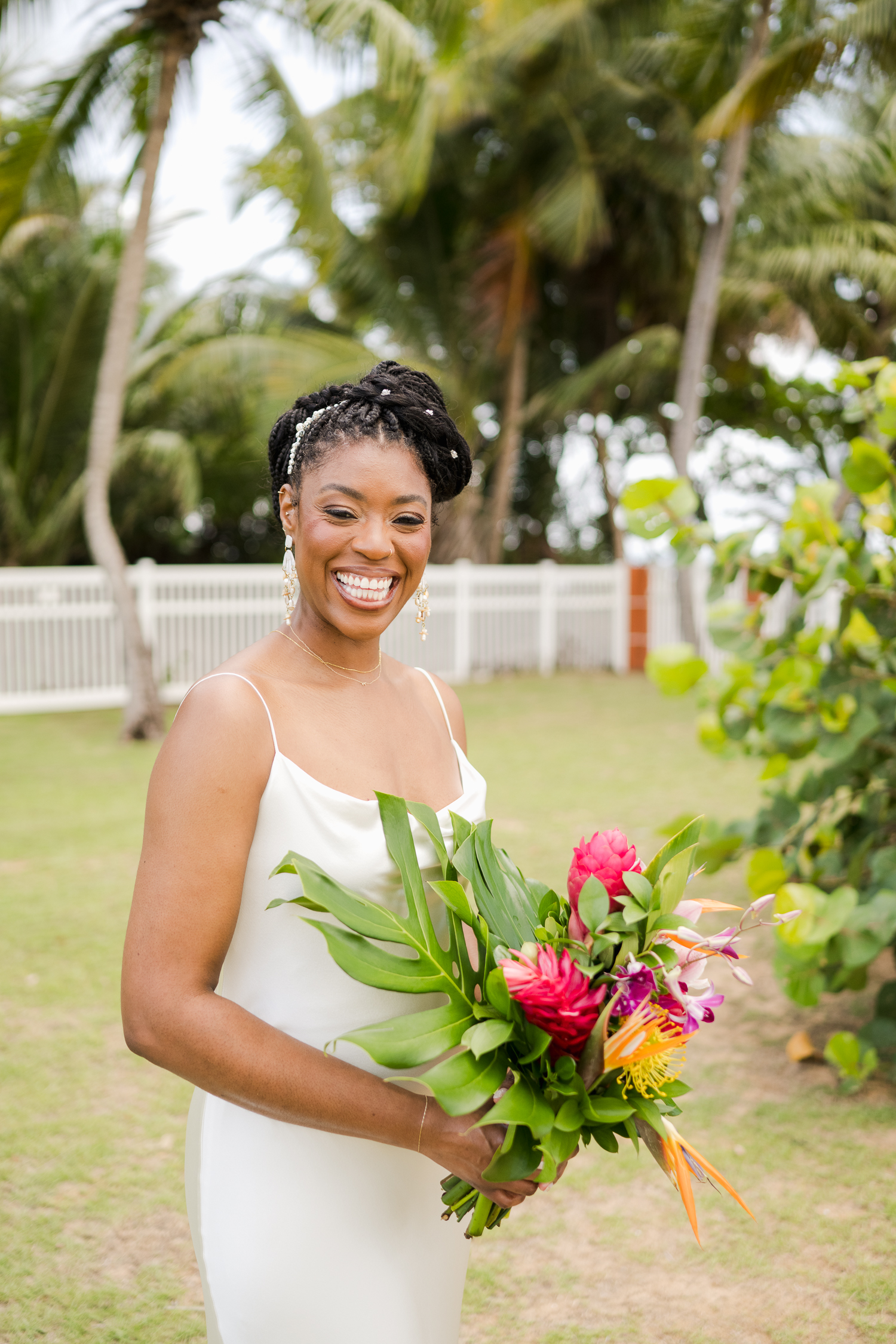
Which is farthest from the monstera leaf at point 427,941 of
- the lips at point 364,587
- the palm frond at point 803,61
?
the palm frond at point 803,61

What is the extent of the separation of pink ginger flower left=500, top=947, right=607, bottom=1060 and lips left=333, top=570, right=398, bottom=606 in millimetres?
567

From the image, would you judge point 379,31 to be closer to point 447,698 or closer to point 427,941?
point 447,698

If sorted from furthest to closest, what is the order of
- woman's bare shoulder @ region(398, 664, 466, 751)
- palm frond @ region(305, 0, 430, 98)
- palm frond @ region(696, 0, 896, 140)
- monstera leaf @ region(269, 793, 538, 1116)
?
palm frond @ region(696, 0, 896, 140) → palm frond @ region(305, 0, 430, 98) → woman's bare shoulder @ region(398, 664, 466, 751) → monstera leaf @ region(269, 793, 538, 1116)

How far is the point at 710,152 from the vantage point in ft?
56.4

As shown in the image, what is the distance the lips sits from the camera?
164cm

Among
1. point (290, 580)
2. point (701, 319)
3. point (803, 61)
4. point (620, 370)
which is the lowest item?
point (290, 580)

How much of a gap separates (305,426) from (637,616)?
1564cm

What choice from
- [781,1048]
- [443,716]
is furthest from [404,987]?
[781,1048]

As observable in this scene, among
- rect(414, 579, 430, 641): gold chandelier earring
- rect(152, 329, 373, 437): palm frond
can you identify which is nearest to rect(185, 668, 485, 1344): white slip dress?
rect(414, 579, 430, 641): gold chandelier earring

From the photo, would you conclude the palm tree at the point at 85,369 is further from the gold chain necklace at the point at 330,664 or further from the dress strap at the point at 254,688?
the dress strap at the point at 254,688

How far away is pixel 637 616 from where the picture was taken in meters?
17.0

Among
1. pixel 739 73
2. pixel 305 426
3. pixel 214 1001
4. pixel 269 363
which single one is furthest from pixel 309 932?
pixel 739 73

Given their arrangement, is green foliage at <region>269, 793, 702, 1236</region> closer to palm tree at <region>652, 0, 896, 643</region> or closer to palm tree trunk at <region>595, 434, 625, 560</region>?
palm tree at <region>652, 0, 896, 643</region>

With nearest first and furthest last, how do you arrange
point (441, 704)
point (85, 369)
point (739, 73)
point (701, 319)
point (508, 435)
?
point (441, 704) → point (739, 73) → point (701, 319) → point (85, 369) → point (508, 435)
